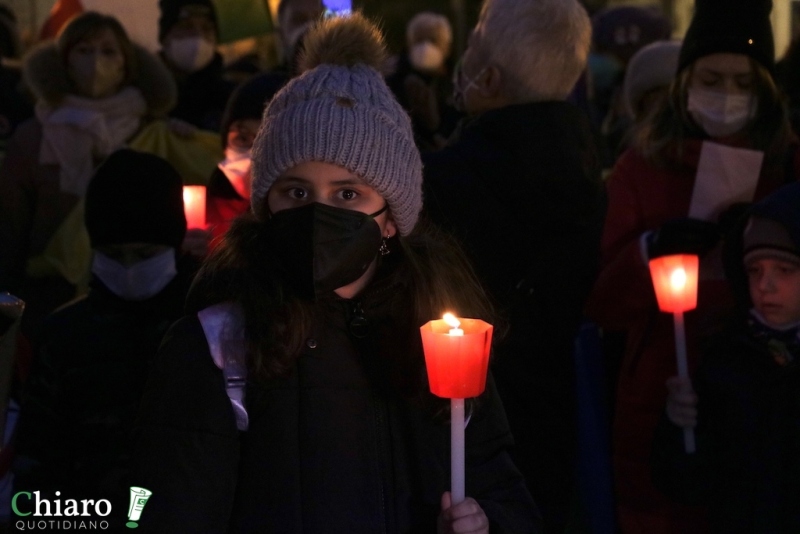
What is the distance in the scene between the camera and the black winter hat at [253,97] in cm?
456

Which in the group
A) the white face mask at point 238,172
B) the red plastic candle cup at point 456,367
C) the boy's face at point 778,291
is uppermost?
the white face mask at point 238,172

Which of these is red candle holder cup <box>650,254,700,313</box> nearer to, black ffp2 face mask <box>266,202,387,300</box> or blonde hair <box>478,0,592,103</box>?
blonde hair <box>478,0,592,103</box>

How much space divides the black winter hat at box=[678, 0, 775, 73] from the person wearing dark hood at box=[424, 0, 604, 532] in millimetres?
538

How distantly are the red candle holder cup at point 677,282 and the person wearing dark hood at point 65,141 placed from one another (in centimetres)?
287

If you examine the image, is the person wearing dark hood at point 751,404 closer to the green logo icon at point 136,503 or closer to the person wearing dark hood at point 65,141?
the green logo icon at point 136,503

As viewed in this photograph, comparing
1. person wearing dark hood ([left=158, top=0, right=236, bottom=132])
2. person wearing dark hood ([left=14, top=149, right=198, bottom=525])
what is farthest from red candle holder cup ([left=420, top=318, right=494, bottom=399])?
person wearing dark hood ([left=158, top=0, right=236, bottom=132])

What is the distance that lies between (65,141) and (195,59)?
1073 mm

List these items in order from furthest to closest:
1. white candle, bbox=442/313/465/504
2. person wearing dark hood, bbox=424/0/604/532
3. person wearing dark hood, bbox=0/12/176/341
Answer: person wearing dark hood, bbox=0/12/176/341
person wearing dark hood, bbox=424/0/604/532
white candle, bbox=442/313/465/504

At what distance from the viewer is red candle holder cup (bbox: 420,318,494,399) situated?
2195mm

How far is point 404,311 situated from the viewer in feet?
8.57

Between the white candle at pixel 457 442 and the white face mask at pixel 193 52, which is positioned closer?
the white candle at pixel 457 442

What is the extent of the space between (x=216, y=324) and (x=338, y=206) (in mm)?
425

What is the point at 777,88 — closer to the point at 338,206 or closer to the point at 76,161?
the point at 338,206

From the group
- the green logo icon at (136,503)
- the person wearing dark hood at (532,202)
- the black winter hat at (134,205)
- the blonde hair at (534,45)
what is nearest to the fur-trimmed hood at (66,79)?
the black winter hat at (134,205)
